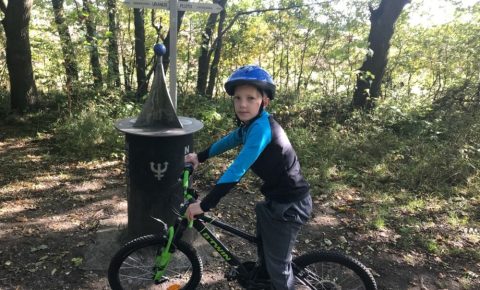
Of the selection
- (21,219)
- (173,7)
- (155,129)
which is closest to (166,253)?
(155,129)

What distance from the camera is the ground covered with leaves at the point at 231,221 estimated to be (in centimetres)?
360

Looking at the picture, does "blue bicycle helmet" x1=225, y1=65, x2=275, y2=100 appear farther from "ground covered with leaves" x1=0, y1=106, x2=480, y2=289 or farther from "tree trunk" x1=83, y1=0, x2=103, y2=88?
"tree trunk" x1=83, y1=0, x2=103, y2=88

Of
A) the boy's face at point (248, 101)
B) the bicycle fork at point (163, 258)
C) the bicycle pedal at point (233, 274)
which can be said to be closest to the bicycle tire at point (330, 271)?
the bicycle pedal at point (233, 274)

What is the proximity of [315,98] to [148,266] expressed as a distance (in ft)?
23.4

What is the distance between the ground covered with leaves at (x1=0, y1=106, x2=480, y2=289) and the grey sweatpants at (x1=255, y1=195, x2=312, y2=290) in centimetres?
100

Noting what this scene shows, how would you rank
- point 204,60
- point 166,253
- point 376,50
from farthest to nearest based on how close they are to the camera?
1. point 204,60
2. point 376,50
3. point 166,253

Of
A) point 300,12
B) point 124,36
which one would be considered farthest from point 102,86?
point 300,12

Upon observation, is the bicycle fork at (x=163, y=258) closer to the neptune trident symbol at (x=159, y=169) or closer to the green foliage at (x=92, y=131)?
the neptune trident symbol at (x=159, y=169)

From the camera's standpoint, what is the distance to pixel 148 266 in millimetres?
2967

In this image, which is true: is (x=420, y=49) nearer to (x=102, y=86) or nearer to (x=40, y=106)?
(x=102, y=86)

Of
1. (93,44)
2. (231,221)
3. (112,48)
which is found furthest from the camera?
(112,48)

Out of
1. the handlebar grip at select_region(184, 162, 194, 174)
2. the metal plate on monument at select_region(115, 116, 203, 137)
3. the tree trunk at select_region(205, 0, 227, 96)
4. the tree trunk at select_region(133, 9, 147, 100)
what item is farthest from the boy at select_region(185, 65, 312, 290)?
the tree trunk at select_region(205, 0, 227, 96)

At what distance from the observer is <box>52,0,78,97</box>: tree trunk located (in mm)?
7418

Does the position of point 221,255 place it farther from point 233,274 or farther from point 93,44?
point 93,44
